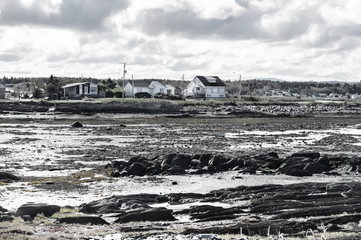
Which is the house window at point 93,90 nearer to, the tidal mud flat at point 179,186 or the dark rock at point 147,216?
the tidal mud flat at point 179,186

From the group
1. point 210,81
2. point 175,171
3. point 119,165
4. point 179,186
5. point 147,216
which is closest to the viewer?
point 147,216

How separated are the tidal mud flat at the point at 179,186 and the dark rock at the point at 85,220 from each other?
0.03 m

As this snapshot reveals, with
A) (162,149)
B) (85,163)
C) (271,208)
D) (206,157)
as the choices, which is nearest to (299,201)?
(271,208)

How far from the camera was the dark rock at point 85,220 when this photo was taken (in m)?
16.3

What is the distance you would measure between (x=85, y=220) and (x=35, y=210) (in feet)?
6.30

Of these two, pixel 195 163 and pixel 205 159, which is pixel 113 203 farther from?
pixel 205 159

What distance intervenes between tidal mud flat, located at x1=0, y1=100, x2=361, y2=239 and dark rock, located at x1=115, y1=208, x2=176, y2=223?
3 cm

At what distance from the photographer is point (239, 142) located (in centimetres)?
4206

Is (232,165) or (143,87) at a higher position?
(143,87)

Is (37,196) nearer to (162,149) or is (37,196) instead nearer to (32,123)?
(162,149)

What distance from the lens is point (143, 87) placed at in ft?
431

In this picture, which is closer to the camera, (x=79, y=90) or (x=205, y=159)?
(x=205, y=159)

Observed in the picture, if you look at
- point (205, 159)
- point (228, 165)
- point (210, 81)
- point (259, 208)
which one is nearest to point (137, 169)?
point (205, 159)

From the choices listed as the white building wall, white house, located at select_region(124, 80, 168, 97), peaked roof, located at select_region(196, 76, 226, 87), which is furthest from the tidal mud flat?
peaked roof, located at select_region(196, 76, 226, 87)
